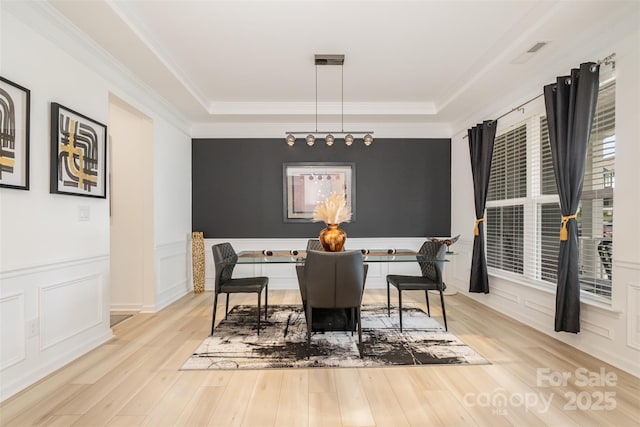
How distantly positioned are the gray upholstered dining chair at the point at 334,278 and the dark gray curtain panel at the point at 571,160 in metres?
1.79

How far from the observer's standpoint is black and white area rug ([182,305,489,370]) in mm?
2895

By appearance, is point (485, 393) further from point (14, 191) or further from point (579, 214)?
point (14, 191)

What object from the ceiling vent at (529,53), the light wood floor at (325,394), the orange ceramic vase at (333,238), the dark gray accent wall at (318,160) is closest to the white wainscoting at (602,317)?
the light wood floor at (325,394)

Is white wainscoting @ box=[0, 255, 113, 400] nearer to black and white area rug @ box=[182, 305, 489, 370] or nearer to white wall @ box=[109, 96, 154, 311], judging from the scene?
black and white area rug @ box=[182, 305, 489, 370]

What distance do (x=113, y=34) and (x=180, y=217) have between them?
295 centimetres

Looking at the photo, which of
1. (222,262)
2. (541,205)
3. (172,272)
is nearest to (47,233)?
(222,262)

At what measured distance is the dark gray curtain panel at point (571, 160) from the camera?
9.64 feet

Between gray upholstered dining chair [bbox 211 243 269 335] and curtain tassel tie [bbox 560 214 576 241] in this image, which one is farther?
gray upholstered dining chair [bbox 211 243 269 335]

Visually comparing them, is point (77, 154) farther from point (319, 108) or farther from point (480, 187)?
point (480, 187)

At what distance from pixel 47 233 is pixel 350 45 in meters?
3.07

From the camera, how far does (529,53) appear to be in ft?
10.9

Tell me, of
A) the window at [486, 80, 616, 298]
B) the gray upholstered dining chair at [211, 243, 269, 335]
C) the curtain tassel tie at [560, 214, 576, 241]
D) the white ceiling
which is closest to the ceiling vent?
the white ceiling

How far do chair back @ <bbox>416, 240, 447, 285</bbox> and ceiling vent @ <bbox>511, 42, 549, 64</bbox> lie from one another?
1952mm

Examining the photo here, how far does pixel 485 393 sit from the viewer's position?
2.38 metres
